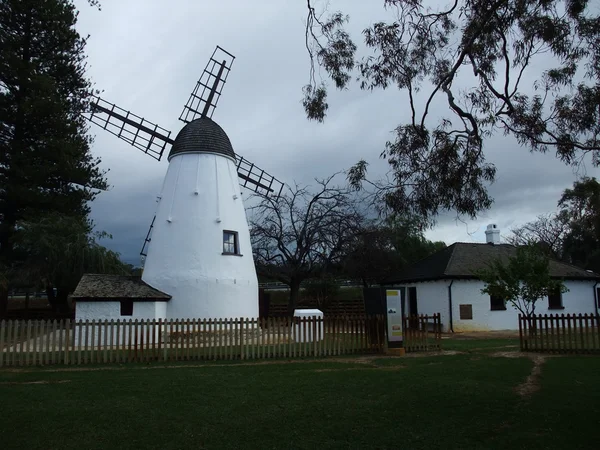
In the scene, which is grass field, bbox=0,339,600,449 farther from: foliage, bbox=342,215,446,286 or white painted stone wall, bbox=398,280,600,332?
foliage, bbox=342,215,446,286

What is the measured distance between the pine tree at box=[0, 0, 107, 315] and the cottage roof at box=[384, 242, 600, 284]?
20.1 meters

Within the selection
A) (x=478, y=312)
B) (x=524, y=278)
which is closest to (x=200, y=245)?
(x=524, y=278)

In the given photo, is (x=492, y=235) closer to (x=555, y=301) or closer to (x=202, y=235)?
(x=555, y=301)

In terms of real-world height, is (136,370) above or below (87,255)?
below

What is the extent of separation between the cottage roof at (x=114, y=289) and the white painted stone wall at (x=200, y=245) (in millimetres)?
770

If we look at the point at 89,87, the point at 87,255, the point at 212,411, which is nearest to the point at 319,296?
the point at 87,255

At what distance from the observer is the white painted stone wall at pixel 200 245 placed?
21.8 meters

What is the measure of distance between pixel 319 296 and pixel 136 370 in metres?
26.0

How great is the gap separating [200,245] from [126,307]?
4.00 metres

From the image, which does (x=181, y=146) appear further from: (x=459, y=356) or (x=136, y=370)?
(x=459, y=356)

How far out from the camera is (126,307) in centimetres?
2027

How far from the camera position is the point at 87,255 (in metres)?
26.8

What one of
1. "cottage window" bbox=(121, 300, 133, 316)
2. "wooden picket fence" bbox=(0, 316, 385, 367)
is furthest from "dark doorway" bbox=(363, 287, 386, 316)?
"cottage window" bbox=(121, 300, 133, 316)

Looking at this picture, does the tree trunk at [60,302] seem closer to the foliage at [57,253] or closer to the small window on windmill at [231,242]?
the foliage at [57,253]
